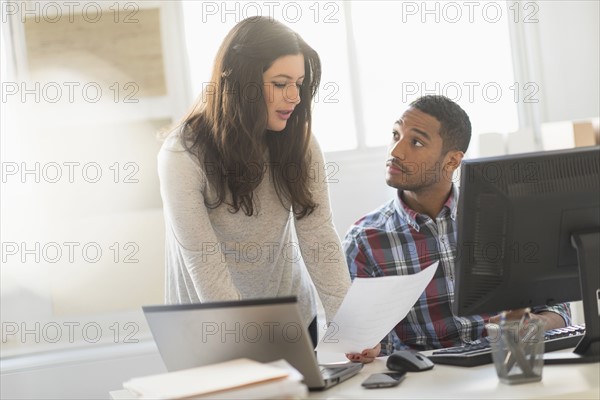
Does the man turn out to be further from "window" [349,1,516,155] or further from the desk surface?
"window" [349,1,516,155]

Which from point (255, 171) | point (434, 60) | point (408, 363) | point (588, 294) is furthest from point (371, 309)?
point (434, 60)

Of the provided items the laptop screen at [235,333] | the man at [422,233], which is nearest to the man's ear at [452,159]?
the man at [422,233]

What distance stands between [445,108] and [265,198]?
2.16 ft

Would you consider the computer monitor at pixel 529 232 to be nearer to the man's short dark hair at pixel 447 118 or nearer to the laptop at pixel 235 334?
the laptop at pixel 235 334

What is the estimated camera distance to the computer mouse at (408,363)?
171cm

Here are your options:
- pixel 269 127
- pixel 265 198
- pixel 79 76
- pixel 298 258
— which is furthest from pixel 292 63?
pixel 79 76

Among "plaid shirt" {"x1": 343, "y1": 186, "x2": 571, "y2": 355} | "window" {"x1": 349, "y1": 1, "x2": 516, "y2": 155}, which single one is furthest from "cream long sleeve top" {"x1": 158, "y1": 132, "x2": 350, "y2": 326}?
"window" {"x1": 349, "y1": 1, "x2": 516, "y2": 155}

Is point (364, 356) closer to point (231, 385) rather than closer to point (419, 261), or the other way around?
point (419, 261)

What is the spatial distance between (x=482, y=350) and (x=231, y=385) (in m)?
0.71

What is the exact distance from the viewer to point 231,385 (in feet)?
4.25

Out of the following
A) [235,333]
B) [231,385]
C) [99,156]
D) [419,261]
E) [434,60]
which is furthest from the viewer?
[434,60]

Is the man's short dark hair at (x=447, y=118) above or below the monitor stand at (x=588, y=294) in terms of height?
above

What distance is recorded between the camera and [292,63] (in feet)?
6.89

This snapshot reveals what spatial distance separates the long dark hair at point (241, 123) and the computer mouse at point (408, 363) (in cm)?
53
